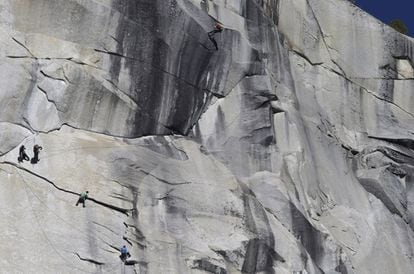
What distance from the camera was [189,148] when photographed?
3011cm

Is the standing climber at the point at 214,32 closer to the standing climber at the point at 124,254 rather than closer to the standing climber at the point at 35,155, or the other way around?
the standing climber at the point at 35,155

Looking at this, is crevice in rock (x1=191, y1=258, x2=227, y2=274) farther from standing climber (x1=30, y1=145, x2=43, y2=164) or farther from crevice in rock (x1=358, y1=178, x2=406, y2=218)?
crevice in rock (x1=358, y1=178, x2=406, y2=218)

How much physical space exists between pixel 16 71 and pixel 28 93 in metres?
0.68

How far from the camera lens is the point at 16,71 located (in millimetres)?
28641

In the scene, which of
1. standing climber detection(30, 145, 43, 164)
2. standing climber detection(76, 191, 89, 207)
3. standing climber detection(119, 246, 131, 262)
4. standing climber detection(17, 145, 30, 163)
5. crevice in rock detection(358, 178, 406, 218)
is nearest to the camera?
standing climber detection(119, 246, 131, 262)

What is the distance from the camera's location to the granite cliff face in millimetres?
26797

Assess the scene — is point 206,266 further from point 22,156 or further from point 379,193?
point 379,193

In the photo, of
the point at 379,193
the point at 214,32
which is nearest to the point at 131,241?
the point at 214,32

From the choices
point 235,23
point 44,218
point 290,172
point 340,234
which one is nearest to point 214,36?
Result: point 235,23

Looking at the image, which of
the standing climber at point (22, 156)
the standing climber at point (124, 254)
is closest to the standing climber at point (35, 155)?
the standing climber at point (22, 156)

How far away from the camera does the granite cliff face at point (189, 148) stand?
26.8m

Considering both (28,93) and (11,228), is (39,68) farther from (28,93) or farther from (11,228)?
(11,228)

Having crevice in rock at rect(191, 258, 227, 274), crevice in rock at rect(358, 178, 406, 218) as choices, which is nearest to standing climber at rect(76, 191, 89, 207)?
crevice in rock at rect(191, 258, 227, 274)

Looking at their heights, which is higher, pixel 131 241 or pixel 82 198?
pixel 82 198
